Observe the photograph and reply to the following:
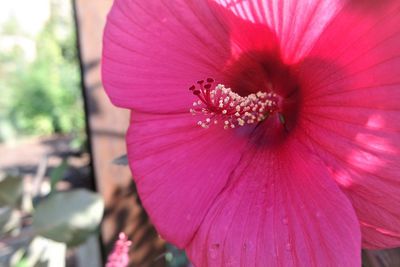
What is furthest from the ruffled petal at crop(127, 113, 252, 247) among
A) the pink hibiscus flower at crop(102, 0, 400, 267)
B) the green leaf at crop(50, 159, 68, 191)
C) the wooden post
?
the green leaf at crop(50, 159, 68, 191)

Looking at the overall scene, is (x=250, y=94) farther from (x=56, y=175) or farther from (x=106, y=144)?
(x=56, y=175)

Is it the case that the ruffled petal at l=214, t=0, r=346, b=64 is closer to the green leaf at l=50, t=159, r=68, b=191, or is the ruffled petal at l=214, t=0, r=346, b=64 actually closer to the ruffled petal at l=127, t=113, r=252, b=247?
the ruffled petal at l=127, t=113, r=252, b=247

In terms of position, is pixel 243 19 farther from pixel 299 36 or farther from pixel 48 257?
pixel 48 257

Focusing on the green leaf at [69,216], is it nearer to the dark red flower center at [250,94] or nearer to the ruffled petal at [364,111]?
the dark red flower center at [250,94]

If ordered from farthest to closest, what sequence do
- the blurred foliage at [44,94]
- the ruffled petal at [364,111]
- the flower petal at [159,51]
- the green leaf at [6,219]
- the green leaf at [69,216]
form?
the blurred foliage at [44,94], the green leaf at [6,219], the green leaf at [69,216], the flower petal at [159,51], the ruffled petal at [364,111]

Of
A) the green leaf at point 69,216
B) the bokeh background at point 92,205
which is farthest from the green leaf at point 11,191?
the green leaf at point 69,216

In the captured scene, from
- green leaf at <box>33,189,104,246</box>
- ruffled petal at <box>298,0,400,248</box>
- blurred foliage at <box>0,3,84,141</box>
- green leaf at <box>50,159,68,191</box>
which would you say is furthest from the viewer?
blurred foliage at <box>0,3,84,141</box>

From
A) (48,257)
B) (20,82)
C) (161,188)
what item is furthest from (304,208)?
(20,82)
